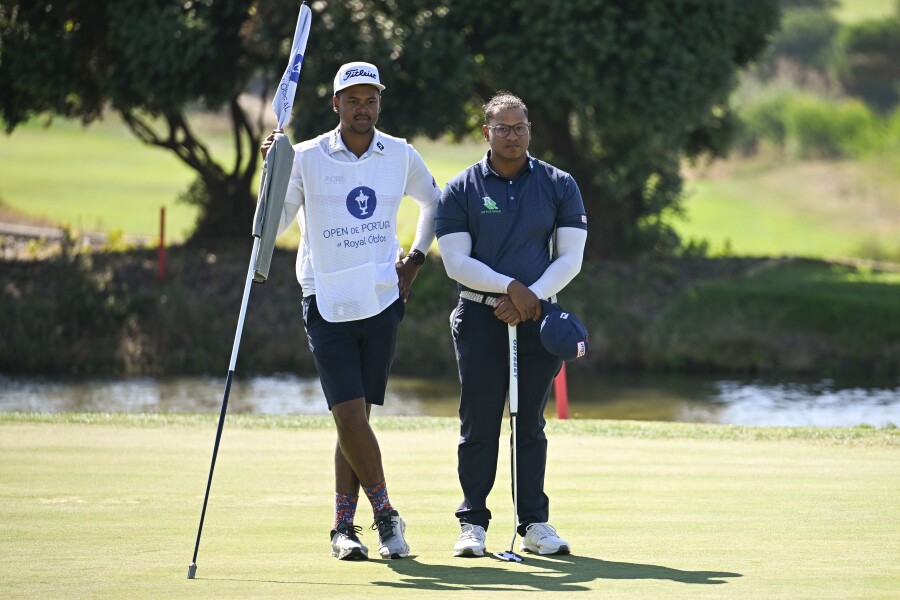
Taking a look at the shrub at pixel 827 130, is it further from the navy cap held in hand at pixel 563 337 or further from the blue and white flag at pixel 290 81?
the navy cap held in hand at pixel 563 337

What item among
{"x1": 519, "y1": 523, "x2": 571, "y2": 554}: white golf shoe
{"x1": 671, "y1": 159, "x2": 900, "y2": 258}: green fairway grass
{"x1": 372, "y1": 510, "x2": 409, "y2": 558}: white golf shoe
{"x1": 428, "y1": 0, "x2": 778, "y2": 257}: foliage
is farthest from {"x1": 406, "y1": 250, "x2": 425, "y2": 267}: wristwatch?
{"x1": 671, "y1": 159, "x2": 900, "y2": 258}: green fairway grass

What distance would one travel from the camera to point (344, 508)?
21.4ft

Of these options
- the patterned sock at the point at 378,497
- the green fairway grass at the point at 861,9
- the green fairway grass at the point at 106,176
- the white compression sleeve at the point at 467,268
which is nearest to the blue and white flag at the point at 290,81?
the white compression sleeve at the point at 467,268

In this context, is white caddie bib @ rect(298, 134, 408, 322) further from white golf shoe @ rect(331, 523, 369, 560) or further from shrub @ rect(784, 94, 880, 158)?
shrub @ rect(784, 94, 880, 158)

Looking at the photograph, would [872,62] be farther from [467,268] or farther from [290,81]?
[467,268]

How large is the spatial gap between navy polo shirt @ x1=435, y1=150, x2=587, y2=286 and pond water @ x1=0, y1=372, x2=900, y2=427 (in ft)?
32.8

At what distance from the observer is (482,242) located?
6590 millimetres

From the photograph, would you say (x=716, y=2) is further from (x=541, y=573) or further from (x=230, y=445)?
(x=541, y=573)

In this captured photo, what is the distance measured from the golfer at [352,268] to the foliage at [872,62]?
236ft

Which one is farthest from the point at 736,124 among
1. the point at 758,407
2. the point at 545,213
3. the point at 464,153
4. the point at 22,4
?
the point at 464,153

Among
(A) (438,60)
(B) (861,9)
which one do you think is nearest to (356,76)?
(A) (438,60)

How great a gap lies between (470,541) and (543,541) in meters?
0.31

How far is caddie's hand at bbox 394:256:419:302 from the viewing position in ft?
22.3

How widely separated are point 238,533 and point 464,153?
4526 cm
